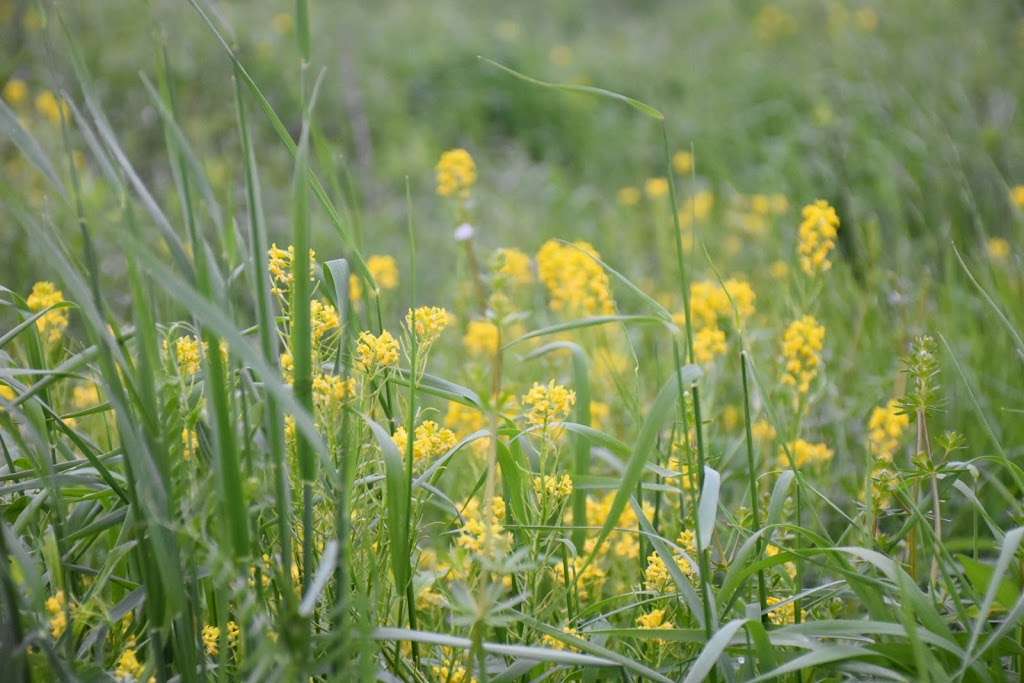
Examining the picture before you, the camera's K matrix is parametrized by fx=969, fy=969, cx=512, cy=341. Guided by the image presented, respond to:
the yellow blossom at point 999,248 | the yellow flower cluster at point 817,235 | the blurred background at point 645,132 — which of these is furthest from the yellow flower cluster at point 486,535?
the yellow blossom at point 999,248

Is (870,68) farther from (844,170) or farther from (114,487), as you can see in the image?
(114,487)

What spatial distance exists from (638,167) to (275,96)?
1890 mm

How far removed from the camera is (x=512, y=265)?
2225 millimetres

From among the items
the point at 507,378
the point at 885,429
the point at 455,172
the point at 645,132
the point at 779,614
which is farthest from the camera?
the point at 645,132

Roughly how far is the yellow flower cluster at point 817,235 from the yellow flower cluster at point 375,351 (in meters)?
0.93

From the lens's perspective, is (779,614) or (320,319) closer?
(320,319)

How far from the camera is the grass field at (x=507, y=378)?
1035mm

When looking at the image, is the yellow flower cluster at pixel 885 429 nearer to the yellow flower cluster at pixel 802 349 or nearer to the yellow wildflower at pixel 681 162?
the yellow flower cluster at pixel 802 349

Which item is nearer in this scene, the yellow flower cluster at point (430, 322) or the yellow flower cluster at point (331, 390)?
the yellow flower cluster at point (331, 390)

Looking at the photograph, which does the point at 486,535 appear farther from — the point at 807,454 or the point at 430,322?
the point at 807,454

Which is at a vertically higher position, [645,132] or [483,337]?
[645,132]

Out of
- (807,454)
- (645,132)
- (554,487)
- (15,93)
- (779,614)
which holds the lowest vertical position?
(779,614)

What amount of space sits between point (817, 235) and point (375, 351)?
1007 millimetres

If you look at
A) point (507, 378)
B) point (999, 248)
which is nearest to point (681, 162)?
point (999, 248)
